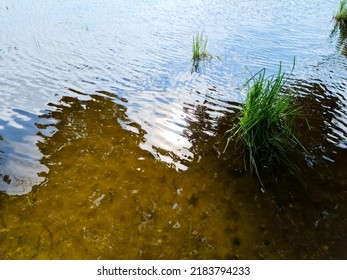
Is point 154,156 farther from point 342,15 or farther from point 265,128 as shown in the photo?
point 342,15

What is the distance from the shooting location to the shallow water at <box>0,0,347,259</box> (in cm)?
321

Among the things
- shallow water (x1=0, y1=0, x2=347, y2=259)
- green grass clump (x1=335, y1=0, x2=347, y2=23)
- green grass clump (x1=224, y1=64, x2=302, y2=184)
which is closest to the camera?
shallow water (x1=0, y1=0, x2=347, y2=259)

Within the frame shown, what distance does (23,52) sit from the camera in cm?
864

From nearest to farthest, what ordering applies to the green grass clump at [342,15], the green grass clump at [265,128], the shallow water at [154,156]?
the shallow water at [154,156] → the green grass clump at [265,128] → the green grass clump at [342,15]

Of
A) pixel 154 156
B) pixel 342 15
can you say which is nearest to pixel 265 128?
pixel 154 156

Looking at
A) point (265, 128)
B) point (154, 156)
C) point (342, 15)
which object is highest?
point (342, 15)

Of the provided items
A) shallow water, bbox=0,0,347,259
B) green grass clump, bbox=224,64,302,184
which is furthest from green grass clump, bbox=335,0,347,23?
green grass clump, bbox=224,64,302,184

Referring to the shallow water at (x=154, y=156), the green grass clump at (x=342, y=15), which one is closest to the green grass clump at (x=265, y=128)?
A: the shallow water at (x=154, y=156)

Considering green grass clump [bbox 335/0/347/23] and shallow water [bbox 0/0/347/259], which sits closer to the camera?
shallow water [bbox 0/0/347/259]

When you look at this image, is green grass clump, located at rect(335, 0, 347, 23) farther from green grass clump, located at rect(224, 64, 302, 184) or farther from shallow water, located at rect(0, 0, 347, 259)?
green grass clump, located at rect(224, 64, 302, 184)

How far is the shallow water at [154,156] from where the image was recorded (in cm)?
321

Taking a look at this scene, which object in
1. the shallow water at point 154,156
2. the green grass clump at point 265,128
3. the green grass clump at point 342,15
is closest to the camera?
the shallow water at point 154,156

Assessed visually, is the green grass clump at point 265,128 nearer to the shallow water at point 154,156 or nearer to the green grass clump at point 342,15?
the shallow water at point 154,156

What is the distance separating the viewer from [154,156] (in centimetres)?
445
